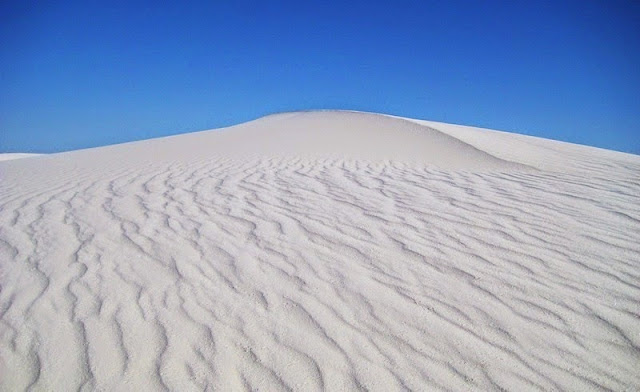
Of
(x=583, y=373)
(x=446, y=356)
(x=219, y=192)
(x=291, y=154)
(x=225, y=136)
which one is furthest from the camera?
(x=225, y=136)

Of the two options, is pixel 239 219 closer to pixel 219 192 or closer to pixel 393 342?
pixel 219 192

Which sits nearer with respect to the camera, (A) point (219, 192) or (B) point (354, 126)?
(A) point (219, 192)

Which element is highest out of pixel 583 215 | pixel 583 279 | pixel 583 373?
pixel 583 215

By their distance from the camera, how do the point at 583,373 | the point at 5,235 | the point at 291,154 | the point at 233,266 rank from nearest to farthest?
the point at 583,373, the point at 233,266, the point at 5,235, the point at 291,154

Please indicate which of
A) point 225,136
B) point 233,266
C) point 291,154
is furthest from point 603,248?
point 225,136

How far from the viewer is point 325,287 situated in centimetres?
282

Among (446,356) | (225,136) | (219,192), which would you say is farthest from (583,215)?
(225,136)

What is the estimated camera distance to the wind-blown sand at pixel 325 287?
2.12m

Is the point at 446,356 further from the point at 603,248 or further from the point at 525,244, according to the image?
the point at 603,248

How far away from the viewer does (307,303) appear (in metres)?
2.65

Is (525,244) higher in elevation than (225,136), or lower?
lower

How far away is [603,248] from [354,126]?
10.5 metres

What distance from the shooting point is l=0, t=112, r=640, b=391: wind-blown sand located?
212 cm

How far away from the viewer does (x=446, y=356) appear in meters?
2.19
